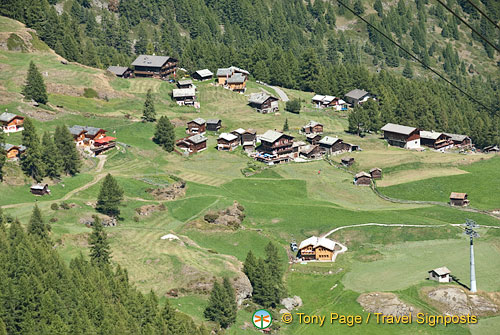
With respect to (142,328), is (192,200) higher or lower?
lower

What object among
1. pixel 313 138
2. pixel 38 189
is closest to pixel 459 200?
pixel 313 138

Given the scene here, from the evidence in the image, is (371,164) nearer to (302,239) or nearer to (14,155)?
(302,239)

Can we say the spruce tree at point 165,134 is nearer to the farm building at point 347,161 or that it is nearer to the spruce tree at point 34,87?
the spruce tree at point 34,87

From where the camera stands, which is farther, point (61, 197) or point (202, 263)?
point (61, 197)

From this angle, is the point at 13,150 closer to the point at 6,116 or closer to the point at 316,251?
the point at 6,116

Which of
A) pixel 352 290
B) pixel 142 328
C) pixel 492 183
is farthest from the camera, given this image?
pixel 492 183

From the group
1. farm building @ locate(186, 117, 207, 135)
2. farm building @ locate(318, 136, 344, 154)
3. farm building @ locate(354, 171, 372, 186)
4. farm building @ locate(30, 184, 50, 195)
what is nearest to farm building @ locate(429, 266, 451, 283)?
farm building @ locate(354, 171, 372, 186)

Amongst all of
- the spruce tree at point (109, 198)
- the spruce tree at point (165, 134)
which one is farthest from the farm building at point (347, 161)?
the spruce tree at point (109, 198)

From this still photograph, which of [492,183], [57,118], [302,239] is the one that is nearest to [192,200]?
[302,239]
